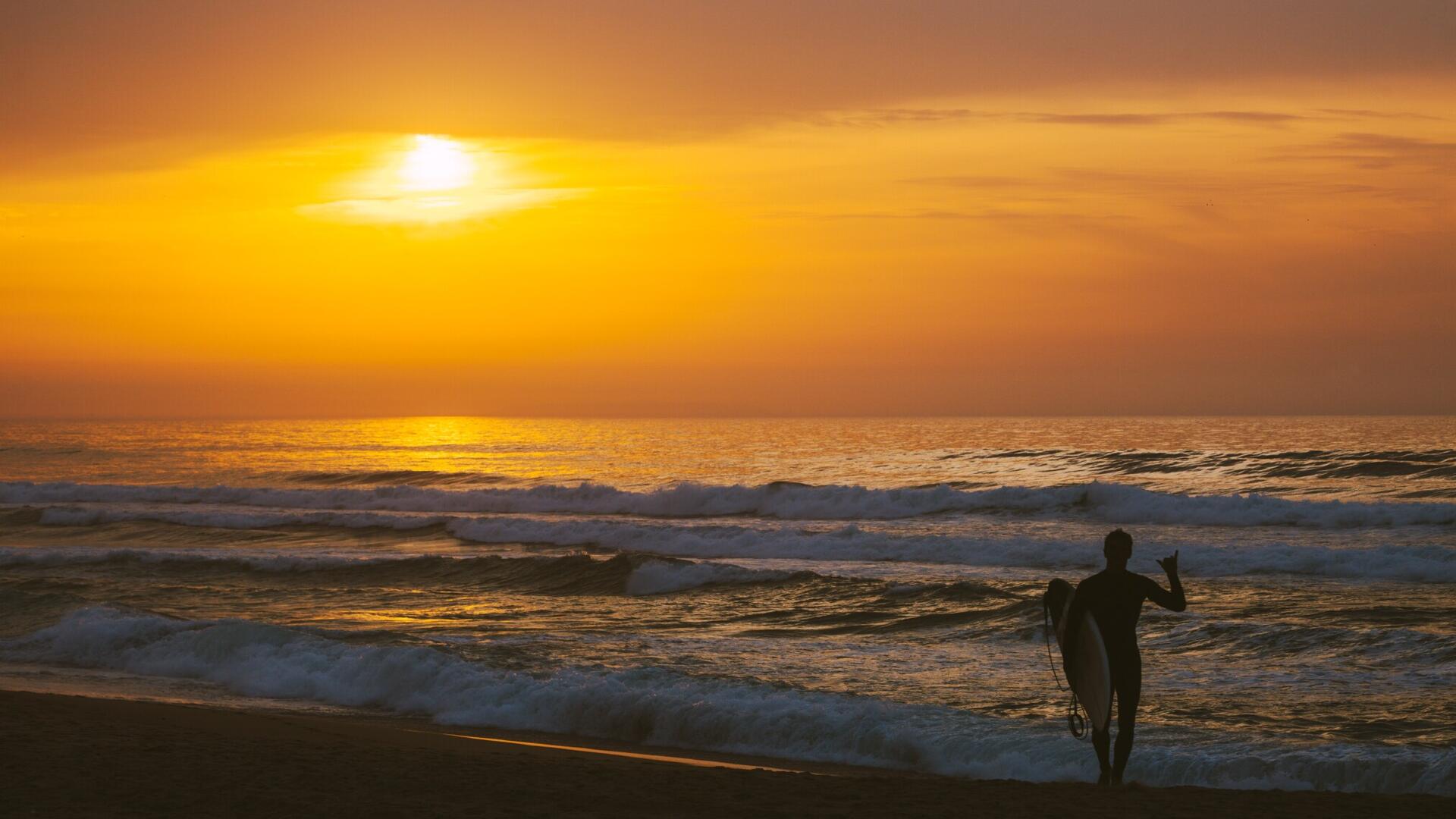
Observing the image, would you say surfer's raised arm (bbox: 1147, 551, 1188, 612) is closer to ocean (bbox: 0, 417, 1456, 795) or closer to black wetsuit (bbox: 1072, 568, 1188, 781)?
black wetsuit (bbox: 1072, 568, 1188, 781)

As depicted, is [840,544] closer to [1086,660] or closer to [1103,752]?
[1103,752]

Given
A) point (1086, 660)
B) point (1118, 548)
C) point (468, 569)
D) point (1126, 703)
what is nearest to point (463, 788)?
point (1086, 660)

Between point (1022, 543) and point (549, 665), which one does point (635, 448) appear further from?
point (549, 665)

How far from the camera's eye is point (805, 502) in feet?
123

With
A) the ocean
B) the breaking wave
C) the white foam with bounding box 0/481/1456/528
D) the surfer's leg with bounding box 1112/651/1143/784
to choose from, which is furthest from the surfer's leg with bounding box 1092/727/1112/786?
the white foam with bounding box 0/481/1456/528

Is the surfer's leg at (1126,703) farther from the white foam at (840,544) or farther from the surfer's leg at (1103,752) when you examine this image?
the white foam at (840,544)

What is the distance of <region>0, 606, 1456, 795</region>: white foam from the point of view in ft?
29.4

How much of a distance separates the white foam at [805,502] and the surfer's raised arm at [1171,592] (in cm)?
2344

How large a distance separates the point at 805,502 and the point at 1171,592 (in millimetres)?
30156

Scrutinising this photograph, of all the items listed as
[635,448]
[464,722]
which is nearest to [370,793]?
[464,722]

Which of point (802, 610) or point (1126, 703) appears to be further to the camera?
point (802, 610)

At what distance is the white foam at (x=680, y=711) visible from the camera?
8.96 meters

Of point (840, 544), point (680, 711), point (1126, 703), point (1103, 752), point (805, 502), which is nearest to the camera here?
point (1126, 703)

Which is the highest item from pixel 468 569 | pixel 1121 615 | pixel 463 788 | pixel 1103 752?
pixel 1121 615
